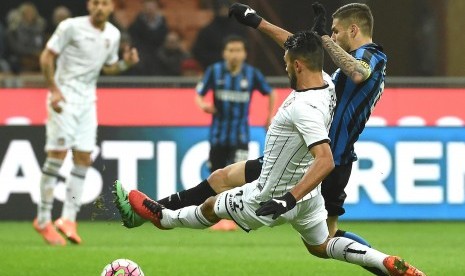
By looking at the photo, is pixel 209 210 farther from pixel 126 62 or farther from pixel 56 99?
pixel 126 62

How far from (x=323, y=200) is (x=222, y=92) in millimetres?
5646

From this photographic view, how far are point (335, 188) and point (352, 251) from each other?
59cm

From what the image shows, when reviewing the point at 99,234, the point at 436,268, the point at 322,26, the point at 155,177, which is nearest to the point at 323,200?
the point at 322,26

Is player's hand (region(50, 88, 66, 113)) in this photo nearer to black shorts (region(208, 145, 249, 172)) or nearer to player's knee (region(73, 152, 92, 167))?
player's knee (region(73, 152, 92, 167))

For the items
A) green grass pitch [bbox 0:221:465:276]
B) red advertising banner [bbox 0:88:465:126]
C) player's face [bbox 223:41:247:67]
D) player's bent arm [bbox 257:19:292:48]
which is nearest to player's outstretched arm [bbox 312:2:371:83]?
player's bent arm [bbox 257:19:292:48]

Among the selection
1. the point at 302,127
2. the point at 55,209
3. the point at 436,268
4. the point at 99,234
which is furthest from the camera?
the point at 55,209

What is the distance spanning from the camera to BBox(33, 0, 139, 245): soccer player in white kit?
12.7 metres

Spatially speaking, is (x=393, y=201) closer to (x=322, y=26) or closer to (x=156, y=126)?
(x=156, y=126)

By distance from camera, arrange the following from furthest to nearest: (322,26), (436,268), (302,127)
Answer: (436,268) → (322,26) → (302,127)

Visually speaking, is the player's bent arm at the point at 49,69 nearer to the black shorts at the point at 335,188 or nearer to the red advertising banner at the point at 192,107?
the red advertising banner at the point at 192,107

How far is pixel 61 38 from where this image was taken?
12.6 m

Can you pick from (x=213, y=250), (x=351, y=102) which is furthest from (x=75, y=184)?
(x=351, y=102)

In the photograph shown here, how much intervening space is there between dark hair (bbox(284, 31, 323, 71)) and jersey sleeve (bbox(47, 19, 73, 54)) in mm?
4584

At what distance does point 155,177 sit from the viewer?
1503 centimetres
